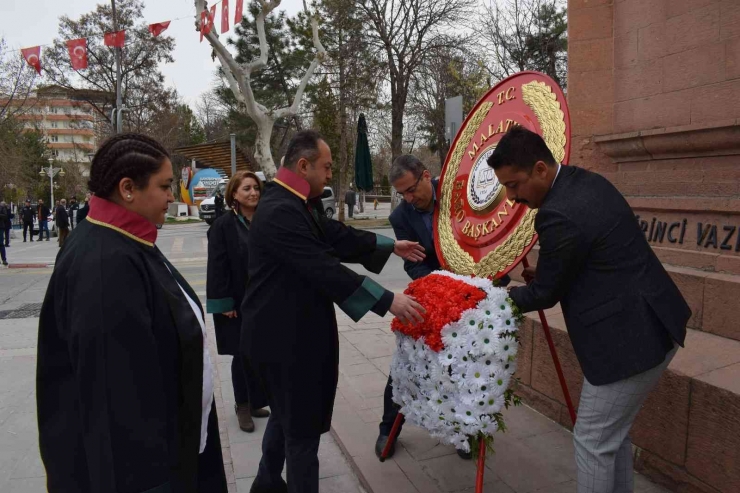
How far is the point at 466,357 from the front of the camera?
92.7 inches

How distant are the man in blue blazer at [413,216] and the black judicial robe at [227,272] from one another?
1176mm

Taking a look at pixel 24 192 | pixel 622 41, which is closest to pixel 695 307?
pixel 622 41

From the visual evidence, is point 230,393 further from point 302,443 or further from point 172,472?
point 172,472

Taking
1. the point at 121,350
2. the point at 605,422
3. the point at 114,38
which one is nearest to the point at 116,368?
the point at 121,350

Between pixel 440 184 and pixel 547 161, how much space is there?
119 cm

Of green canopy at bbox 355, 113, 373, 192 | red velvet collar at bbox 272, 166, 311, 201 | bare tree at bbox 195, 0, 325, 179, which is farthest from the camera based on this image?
green canopy at bbox 355, 113, 373, 192

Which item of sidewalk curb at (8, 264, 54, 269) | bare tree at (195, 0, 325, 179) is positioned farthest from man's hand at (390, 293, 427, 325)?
bare tree at (195, 0, 325, 179)

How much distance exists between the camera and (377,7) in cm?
2144

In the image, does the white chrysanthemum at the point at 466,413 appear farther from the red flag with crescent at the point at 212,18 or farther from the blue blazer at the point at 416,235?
the red flag with crescent at the point at 212,18

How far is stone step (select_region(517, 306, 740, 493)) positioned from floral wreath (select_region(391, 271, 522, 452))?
0.85m

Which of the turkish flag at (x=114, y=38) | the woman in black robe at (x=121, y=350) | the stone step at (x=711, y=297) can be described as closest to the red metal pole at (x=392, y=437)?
the woman in black robe at (x=121, y=350)

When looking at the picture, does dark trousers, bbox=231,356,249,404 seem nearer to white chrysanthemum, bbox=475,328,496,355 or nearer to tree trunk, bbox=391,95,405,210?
white chrysanthemum, bbox=475,328,496,355

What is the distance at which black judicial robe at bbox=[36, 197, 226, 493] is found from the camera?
1432mm

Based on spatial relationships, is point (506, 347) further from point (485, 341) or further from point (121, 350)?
point (121, 350)
